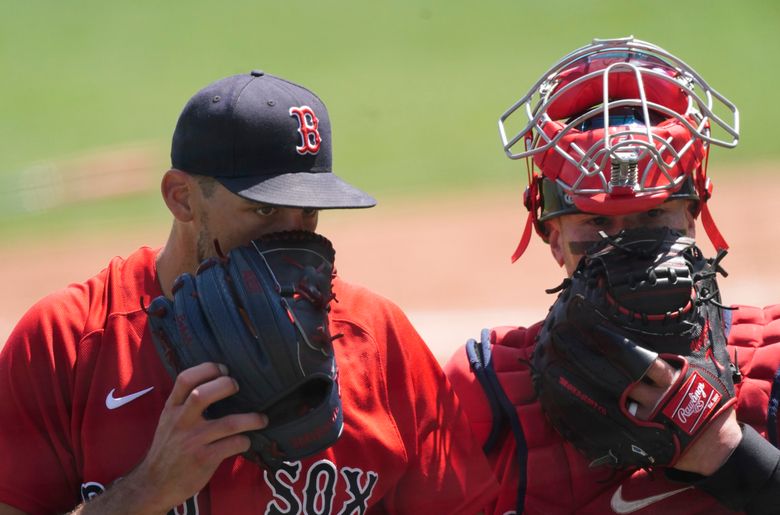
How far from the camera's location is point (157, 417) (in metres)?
2.19

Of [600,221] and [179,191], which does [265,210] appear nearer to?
[179,191]

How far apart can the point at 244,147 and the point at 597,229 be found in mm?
836

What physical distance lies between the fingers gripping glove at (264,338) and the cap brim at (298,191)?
6.1 inches

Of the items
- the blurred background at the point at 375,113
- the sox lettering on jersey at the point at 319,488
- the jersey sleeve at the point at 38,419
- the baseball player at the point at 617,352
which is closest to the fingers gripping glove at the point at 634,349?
the baseball player at the point at 617,352

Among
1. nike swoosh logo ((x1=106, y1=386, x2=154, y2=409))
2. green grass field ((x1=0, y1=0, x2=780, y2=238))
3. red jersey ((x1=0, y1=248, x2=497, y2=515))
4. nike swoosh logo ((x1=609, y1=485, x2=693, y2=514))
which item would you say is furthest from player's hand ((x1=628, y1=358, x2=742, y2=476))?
green grass field ((x1=0, y1=0, x2=780, y2=238))

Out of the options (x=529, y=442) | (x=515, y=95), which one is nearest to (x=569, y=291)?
(x=529, y=442)

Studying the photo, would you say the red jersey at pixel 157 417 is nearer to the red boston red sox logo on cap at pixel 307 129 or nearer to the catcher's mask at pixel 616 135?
the red boston red sox logo on cap at pixel 307 129

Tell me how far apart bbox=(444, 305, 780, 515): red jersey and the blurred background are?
178 cm

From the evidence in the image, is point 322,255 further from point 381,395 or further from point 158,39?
point 158,39

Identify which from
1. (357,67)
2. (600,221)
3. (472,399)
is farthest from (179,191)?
(357,67)

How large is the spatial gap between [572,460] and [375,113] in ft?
35.0

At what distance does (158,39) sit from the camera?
50.2ft

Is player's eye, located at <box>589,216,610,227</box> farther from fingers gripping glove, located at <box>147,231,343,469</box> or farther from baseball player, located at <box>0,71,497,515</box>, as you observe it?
fingers gripping glove, located at <box>147,231,343,469</box>

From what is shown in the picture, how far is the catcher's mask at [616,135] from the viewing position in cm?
234
